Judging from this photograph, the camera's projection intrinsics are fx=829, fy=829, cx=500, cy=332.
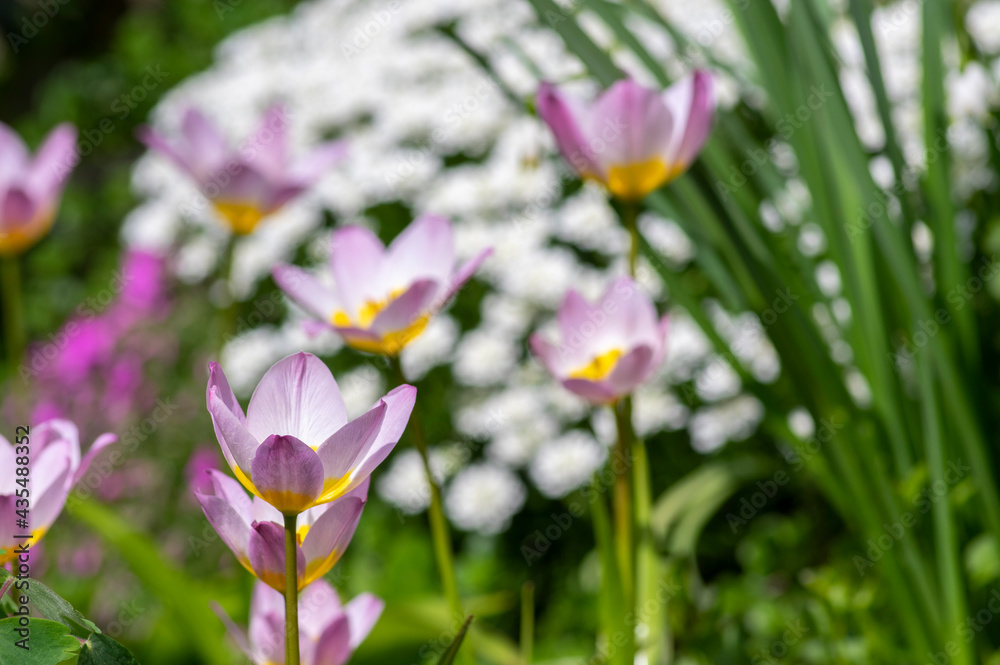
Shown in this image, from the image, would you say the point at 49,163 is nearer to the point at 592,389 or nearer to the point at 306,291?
the point at 306,291

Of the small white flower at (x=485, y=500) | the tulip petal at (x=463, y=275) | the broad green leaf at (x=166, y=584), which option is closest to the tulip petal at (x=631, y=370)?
the tulip petal at (x=463, y=275)

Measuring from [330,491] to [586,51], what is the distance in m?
0.51

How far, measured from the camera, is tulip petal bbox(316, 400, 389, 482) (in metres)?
0.36

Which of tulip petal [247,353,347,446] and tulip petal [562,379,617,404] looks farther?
tulip petal [562,379,617,404]

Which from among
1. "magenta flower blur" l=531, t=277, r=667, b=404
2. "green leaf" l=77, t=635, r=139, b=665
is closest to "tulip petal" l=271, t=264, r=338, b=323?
"magenta flower blur" l=531, t=277, r=667, b=404

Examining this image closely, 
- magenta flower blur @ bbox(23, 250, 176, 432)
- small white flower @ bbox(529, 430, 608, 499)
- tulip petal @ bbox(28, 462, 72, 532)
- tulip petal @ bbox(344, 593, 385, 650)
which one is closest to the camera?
tulip petal @ bbox(28, 462, 72, 532)

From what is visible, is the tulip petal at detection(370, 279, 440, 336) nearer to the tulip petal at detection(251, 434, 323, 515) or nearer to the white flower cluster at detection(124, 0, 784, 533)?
the tulip petal at detection(251, 434, 323, 515)

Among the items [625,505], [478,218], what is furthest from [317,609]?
[478,218]

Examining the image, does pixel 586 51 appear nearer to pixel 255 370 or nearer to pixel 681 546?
pixel 681 546

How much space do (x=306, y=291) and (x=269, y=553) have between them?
0.86 ft

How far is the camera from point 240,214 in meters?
0.98

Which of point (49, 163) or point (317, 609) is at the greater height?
point (49, 163)

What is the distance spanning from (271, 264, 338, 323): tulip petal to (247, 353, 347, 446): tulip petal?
18 centimetres

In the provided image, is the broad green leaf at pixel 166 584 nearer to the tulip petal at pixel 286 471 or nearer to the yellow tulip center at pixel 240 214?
the yellow tulip center at pixel 240 214
